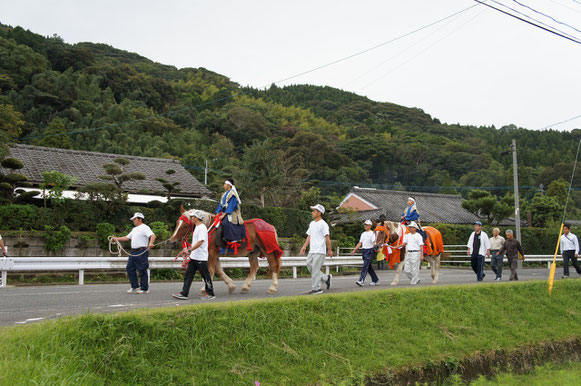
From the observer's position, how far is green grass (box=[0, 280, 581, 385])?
19.7ft

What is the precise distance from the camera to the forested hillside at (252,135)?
4875 cm

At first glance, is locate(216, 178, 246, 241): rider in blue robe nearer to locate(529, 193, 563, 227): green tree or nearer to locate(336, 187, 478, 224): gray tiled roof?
locate(336, 187, 478, 224): gray tiled roof

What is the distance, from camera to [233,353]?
734cm

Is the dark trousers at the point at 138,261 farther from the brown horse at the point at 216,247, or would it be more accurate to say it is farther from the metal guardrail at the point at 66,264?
the metal guardrail at the point at 66,264

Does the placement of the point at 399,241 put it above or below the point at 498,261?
above

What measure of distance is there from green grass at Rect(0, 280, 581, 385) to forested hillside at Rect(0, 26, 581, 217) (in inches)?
830

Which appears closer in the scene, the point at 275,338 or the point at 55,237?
the point at 275,338

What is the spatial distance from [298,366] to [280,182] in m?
25.9

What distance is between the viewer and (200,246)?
10.5 metres

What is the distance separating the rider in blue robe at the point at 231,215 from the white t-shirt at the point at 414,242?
5.92 m

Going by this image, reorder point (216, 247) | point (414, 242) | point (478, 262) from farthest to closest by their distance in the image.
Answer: point (478, 262), point (414, 242), point (216, 247)

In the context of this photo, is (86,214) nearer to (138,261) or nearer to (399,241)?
(138,261)

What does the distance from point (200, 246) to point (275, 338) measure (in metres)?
3.22

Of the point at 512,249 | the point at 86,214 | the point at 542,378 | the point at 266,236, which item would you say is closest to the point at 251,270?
the point at 266,236
